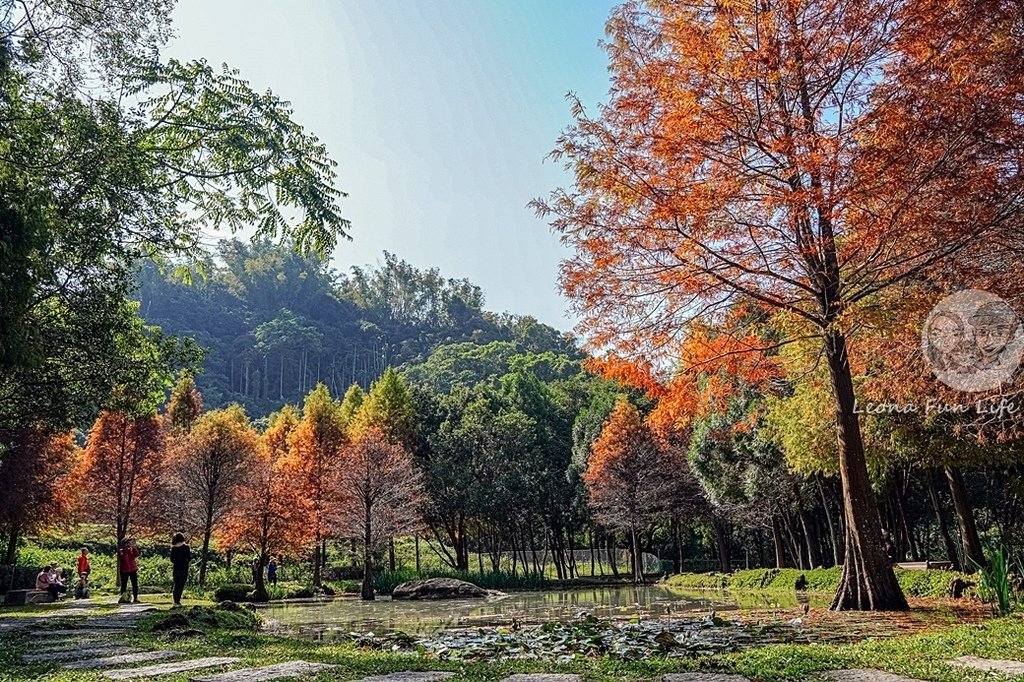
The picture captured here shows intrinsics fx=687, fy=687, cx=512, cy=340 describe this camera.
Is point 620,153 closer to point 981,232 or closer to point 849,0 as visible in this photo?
point 849,0

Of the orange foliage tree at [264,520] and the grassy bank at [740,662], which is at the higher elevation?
the orange foliage tree at [264,520]

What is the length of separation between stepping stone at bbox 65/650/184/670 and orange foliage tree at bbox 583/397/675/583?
2623 centimetres

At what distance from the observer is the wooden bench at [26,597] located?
45.8 ft

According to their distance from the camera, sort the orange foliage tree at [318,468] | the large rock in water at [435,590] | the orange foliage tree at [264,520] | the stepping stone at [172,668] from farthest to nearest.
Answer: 1. the orange foliage tree at [318,468]
2. the large rock in water at [435,590]
3. the orange foliage tree at [264,520]
4. the stepping stone at [172,668]

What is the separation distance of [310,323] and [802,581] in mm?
96072

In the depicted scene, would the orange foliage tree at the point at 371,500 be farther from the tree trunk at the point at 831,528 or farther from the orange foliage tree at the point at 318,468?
the tree trunk at the point at 831,528

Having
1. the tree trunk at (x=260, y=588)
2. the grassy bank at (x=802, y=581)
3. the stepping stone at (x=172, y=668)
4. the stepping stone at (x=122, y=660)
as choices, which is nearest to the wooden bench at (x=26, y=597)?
the tree trunk at (x=260, y=588)

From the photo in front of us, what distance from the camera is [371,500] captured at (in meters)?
23.5

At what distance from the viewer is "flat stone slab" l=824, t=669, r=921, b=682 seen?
3.34 meters

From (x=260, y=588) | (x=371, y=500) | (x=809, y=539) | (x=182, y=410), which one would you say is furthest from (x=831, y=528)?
(x=182, y=410)

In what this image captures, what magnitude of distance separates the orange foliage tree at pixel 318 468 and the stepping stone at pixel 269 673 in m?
19.4

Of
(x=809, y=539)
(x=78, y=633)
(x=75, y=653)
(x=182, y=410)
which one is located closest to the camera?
(x=75, y=653)

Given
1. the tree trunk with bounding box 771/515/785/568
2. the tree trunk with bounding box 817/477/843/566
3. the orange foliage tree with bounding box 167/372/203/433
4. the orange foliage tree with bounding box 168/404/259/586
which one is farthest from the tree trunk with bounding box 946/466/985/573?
the orange foliage tree with bounding box 167/372/203/433

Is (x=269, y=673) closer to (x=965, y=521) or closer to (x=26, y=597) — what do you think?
(x=26, y=597)
